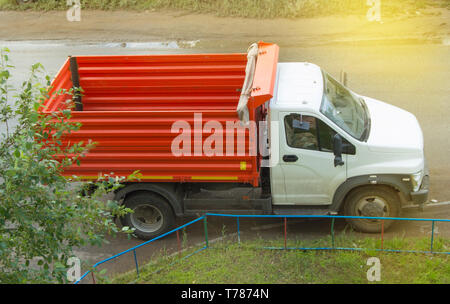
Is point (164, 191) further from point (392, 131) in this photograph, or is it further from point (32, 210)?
point (392, 131)

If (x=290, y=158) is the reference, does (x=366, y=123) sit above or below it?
above

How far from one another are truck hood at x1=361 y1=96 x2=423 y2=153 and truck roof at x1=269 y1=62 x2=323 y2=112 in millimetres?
973

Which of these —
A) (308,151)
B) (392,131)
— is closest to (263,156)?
(308,151)

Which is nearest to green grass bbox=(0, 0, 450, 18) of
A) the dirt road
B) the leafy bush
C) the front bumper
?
the dirt road

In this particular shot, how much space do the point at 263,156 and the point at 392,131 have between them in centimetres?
197

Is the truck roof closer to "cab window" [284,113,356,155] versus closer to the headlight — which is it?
"cab window" [284,113,356,155]

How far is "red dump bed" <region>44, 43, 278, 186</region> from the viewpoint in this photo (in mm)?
7434

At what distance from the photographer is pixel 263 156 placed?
7.81 m

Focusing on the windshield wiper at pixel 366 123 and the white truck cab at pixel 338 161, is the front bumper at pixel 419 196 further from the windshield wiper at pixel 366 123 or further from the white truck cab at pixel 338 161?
the windshield wiper at pixel 366 123

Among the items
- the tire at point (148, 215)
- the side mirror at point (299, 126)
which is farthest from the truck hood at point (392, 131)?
the tire at point (148, 215)

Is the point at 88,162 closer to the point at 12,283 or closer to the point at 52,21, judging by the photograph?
the point at 12,283

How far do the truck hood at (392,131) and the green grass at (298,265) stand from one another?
132 centimetres

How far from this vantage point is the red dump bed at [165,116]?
7.43m

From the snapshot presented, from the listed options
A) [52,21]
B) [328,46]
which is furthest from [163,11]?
[328,46]
